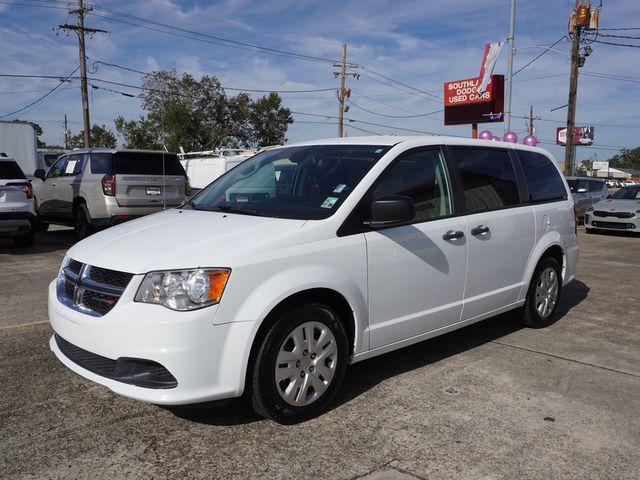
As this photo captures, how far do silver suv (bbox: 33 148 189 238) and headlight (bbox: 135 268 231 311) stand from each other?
7.34 meters

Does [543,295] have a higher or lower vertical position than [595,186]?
lower

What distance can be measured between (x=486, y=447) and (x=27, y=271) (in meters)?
7.31

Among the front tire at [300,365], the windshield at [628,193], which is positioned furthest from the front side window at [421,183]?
the windshield at [628,193]

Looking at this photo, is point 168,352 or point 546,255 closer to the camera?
point 168,352

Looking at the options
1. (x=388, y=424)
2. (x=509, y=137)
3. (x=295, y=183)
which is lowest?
(x=388, y=424)

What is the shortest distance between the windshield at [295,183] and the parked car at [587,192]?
15.5 m

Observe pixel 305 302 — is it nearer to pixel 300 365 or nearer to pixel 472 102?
pixel 300 365

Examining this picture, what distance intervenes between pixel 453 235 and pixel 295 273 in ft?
5.01

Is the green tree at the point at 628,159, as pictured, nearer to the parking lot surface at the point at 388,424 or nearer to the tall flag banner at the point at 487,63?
the tall flag banner at the point at 487,63

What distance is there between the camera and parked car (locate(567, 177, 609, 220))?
18.1 metres

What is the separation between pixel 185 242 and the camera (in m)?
3.41

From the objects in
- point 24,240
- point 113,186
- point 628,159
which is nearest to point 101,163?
point 113,186

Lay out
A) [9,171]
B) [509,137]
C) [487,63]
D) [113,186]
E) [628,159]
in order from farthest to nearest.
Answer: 1. [628,159]
2. [487,63]
3. [509,137]
4. [113,186]
5. [9,171]

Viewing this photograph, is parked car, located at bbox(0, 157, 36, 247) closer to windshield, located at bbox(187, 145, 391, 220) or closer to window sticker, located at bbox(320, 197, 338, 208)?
windshield, located at bbox(187, 145, 391, 220)
